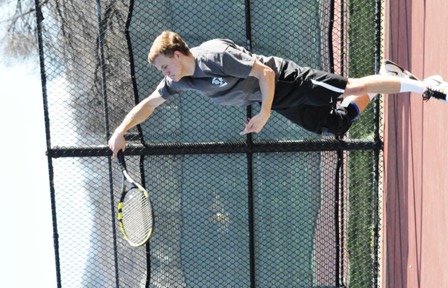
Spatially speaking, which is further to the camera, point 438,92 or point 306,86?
point 306,86

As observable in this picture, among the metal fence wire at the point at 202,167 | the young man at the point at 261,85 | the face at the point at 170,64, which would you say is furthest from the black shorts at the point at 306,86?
the metal fence wire at the point at 202,167

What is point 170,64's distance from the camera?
483 centimetres

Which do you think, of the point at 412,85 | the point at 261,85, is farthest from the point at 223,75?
the point at 412,85

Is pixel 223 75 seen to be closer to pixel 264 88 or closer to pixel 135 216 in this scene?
pixel 264 88

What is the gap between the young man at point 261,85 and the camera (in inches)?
191

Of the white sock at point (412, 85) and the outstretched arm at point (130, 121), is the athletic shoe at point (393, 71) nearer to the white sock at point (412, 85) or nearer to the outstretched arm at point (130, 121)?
the white sock at point (412, 85)

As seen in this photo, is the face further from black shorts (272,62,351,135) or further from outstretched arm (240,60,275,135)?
black shorts (272,62,351,135)

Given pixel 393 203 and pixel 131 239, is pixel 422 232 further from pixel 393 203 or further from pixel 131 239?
pixel 131 239

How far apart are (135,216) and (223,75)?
5.19 feet

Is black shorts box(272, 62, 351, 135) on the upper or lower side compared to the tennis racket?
upper

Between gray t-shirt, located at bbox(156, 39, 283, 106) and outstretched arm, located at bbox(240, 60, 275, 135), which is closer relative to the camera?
outstretched arm, located at bbox(240, 60, 275, 135)

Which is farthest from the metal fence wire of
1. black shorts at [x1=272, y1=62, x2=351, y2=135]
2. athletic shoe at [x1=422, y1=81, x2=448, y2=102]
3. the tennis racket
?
athletic shoe at [x1=422, y1=81, x2=448, y2=102]

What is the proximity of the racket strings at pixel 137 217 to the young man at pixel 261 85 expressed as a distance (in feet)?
1.95

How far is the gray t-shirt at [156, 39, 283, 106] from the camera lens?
194 inches
